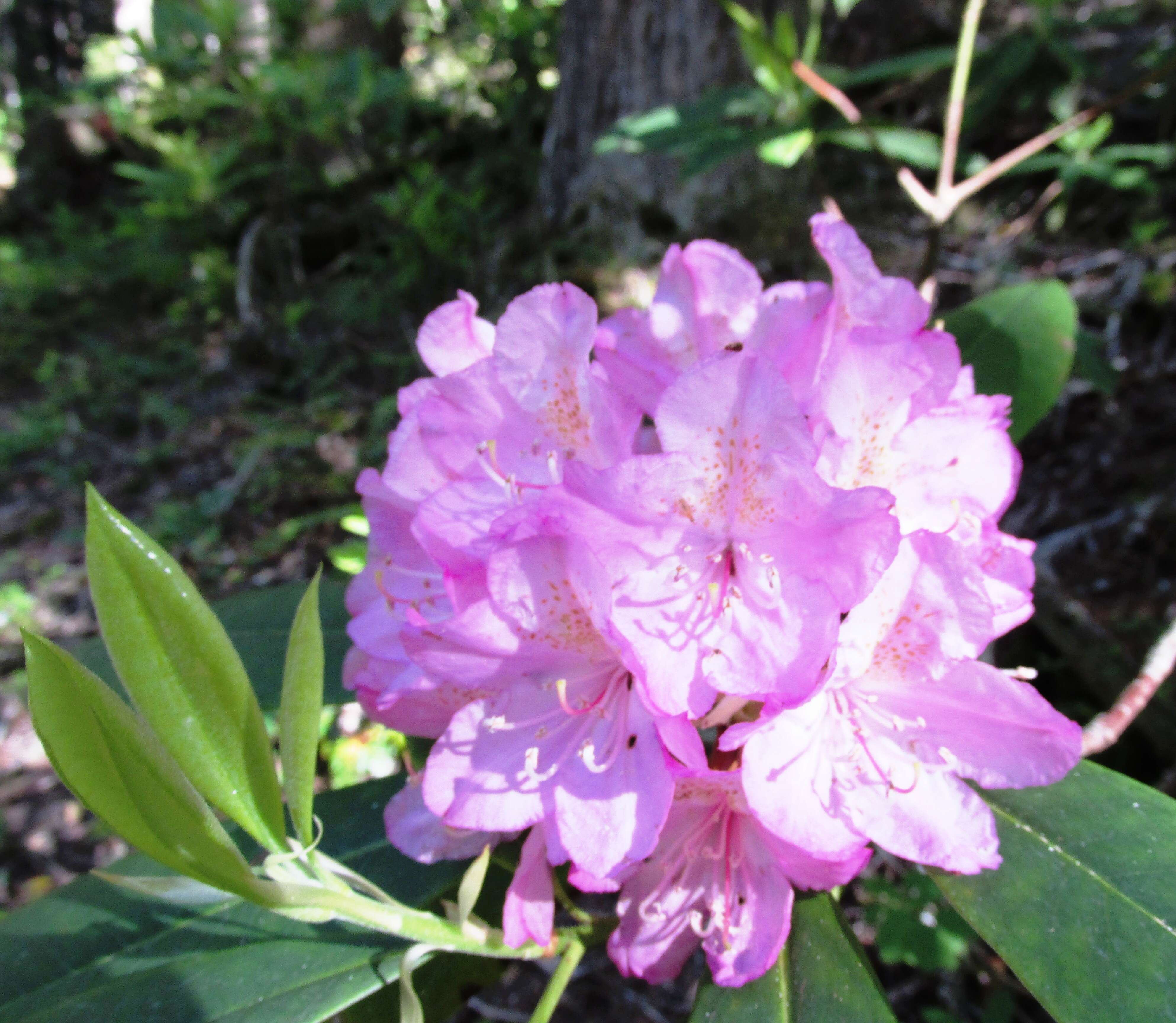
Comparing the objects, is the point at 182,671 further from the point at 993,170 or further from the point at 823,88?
the point at 993,170

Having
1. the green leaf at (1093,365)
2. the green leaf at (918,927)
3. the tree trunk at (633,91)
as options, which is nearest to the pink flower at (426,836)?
the green leaf at (918,927)

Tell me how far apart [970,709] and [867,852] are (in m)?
0.17

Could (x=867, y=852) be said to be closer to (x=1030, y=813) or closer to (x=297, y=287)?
(x=1030, y=813)

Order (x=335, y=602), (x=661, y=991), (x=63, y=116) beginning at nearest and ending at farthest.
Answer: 1. (x=335, y=602)
2. (x=661, y=991)
3. (x=63, y=116)

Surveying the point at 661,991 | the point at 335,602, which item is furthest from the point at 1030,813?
the point at 661,991

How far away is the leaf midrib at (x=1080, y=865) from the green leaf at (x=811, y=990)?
22 centimetres

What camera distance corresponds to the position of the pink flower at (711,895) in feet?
2.65

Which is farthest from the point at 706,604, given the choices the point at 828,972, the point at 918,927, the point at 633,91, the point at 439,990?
the point at 633,91

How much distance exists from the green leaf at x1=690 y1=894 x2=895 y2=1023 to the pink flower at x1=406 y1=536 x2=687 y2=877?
0.84 ft

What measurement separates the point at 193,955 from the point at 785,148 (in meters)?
1.48

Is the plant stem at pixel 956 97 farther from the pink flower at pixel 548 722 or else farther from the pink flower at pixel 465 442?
the pink flower at pixel 548 722

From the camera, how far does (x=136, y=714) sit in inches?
23.2

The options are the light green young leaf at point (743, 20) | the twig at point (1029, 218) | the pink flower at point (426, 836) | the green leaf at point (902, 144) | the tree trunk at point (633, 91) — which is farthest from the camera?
the twig at point (1029, 218)

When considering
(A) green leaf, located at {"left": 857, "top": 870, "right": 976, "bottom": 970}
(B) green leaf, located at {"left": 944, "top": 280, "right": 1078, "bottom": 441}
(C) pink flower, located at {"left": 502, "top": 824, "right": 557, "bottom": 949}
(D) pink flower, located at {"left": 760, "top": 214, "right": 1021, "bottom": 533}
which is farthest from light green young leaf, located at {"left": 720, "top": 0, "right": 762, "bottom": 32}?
(A) green leaf, located at {"left": 857, "top": 870, "right": 976, "bottom": 970}
